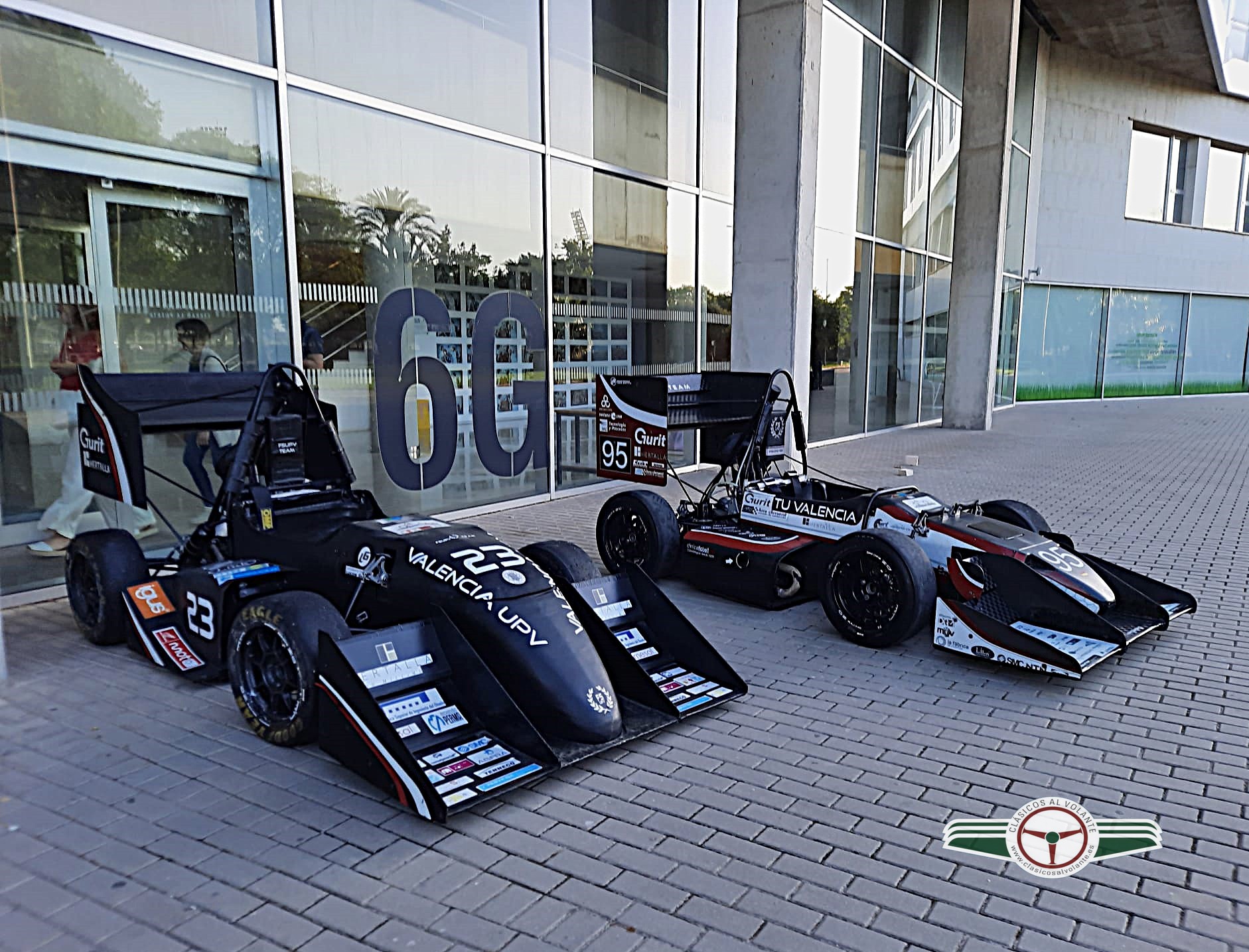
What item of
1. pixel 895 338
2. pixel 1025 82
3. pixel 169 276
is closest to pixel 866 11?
pixel 895 338

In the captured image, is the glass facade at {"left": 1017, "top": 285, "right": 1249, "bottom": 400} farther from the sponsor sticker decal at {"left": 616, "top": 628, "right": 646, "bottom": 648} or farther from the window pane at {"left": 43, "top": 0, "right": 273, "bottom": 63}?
the sponsor sticker decal at {"left": 616, "top": 628, "right": 646, "bottom": 648}

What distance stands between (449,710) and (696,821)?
1071mm

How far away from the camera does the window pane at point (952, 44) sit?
58.0 ft

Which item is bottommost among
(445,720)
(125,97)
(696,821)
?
(696,821)

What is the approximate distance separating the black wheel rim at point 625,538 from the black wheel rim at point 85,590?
3.29 m

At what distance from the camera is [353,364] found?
7.60 meters

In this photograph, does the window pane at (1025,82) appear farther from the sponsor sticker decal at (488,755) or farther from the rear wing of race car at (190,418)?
the sponsor sticker decal at (488,755)

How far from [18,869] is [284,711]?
3.57 feet

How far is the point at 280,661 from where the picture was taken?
3736mm

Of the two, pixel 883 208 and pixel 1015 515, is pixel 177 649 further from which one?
pixel 883 208

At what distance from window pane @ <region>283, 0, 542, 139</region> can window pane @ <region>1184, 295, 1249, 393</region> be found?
27679 millimetres

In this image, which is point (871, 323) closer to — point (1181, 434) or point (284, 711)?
point (1181, 434)

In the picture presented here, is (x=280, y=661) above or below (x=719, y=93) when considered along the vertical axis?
below

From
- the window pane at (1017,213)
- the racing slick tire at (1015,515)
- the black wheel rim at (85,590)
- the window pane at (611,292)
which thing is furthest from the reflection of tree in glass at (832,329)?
the black wheel rim at (85,590)
